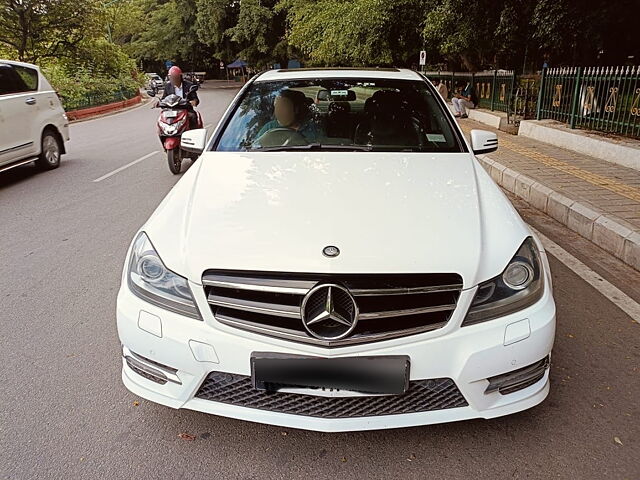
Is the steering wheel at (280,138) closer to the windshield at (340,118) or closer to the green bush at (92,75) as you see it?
the windshield at (340,118)

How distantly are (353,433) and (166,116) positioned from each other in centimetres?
685

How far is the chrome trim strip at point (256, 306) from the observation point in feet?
6.95

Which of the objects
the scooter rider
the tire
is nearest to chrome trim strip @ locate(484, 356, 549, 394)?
the scooter rider

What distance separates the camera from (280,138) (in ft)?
11.9

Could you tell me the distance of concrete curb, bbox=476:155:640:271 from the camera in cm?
461

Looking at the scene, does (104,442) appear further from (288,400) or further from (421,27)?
(421,27)

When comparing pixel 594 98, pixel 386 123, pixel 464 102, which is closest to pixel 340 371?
pixel 386 123

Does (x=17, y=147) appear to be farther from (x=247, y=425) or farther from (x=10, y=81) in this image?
(x=247, y=425)

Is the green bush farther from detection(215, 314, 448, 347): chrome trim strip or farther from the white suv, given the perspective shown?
detection(215, 314, 448, 347): chrome trim strip

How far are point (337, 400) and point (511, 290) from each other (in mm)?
836

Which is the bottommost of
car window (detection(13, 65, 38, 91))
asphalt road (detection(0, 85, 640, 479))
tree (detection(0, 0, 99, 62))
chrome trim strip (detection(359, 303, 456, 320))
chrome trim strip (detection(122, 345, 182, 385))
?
asphalt road (detection(0, 85, 640, 479))

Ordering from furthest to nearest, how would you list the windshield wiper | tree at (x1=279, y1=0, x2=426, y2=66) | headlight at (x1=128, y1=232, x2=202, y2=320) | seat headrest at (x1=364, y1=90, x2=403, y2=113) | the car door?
tree at (x1=279, y1=0, x2=426, y2=66), the car door, seat headrest at (x1=364, y1=90, x2=403, y2=113), the windshield wiper, headlight at (x1=128, y1=232, x2=202, y2=320)

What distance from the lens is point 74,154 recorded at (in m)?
11.0

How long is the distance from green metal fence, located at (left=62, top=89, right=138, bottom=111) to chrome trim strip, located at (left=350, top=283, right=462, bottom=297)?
21.3m
